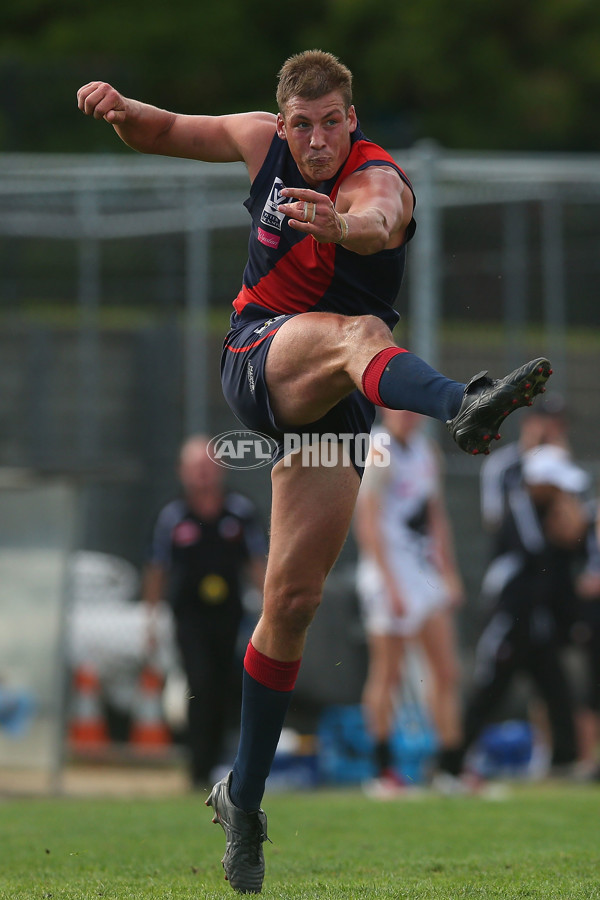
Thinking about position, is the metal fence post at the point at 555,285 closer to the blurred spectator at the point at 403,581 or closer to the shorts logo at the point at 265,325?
the blurred spectator at the point at 403,581

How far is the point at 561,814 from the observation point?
23.9 ft

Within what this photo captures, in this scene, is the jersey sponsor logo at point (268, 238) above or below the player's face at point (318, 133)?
below

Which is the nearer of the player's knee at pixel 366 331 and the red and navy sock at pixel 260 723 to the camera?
the player's knee at pixel 366 331

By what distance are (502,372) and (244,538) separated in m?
3.14

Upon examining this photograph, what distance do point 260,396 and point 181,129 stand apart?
1119mm

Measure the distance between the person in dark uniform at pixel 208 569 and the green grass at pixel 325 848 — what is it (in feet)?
3.04

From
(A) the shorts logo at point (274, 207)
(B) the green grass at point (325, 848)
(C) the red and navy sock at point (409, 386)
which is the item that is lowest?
(B) the green grass at point (325, 848)

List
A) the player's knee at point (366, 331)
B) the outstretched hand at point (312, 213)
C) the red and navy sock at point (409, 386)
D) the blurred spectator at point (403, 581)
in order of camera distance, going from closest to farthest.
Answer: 1. the outstretched hand at point (312, 213)
2. the red and navy sock at point (409, 386)
3. the player's knee at point (366, 331)
4. the blurred spectator at point (403, 581)

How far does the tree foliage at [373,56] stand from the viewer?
72.9ft

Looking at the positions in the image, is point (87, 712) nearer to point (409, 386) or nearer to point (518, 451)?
point (518, 451)

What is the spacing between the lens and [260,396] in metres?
4.77

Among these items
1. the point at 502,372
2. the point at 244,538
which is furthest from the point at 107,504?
the point at 502,372

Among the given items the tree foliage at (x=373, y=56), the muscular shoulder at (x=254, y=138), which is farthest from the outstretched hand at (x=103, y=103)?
the tree foliage at (x=373, y=56)

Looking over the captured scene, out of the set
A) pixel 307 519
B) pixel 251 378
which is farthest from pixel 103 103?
pixel 307 519
